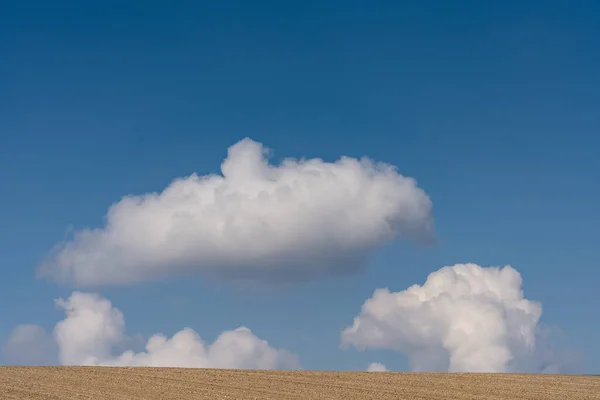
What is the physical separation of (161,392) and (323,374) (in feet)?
41.1

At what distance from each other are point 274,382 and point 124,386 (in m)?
7.94

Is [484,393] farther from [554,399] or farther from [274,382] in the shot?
[274,382]

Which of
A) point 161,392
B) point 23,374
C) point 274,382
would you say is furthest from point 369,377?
point 23,374

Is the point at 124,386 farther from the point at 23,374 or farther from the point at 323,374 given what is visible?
the point at 323,374

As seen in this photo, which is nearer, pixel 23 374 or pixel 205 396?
pixel 205 396

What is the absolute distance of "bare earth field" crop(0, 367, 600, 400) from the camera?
36938 millimetres

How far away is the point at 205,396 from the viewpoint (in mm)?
36031

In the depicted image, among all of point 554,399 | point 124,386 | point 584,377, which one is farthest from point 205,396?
point 584,377

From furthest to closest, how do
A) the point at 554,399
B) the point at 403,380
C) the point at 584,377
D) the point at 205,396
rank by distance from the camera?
the point at 584,377 < the point at 403,380 < the point at 554,399 < the point at 205,396

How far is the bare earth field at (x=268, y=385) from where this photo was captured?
36.9 meters

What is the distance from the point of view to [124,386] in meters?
39.3

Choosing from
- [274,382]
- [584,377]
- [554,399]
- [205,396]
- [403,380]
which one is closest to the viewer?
[205,396]

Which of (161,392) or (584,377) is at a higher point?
(584,377)

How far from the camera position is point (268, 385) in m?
41.1
